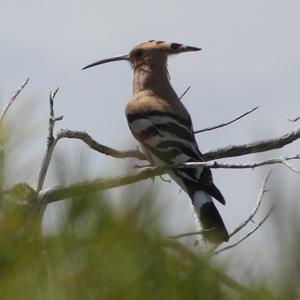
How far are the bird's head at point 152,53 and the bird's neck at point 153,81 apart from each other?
5 cm

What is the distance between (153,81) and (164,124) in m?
0.93

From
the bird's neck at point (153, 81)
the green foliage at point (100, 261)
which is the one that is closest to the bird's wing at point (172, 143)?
the bird's neck at point (153, 81)

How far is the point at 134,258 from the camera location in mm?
1012

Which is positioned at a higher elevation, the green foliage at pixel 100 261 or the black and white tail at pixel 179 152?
the green foliage at pixel 100 261

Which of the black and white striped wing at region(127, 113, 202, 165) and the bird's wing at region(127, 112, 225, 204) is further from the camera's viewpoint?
the black and white striped wing at region(127, 113, 202, 165)

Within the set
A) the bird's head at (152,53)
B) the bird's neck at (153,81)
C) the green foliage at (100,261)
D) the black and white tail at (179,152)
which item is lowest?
the black and white tail at (179,152)

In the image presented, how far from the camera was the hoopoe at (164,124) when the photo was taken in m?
6.44

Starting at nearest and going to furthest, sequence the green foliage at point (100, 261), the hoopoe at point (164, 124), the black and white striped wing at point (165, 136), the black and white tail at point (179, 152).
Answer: the green foliage at point (100, 261) → the black and white tail at point (179, 152) → the hoopoe at point (164, 124) → the black and white striped wing at point (165, 136)

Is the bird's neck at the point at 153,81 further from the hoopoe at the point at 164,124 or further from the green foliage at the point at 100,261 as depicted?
the green foliage at the point at 100,261

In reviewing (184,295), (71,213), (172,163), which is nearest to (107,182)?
(71,213)

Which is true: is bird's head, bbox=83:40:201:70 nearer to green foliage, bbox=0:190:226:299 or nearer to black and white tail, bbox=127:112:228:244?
black and white tail, bbox=127:112:228:244

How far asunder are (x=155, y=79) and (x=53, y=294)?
740cm

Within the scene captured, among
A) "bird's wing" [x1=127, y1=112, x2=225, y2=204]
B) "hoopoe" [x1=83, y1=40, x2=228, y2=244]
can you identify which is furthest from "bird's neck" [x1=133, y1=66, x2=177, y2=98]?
"bird's wing" [x1=127, y1=112, x2=225, y2=204]

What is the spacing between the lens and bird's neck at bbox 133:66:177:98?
817cm
